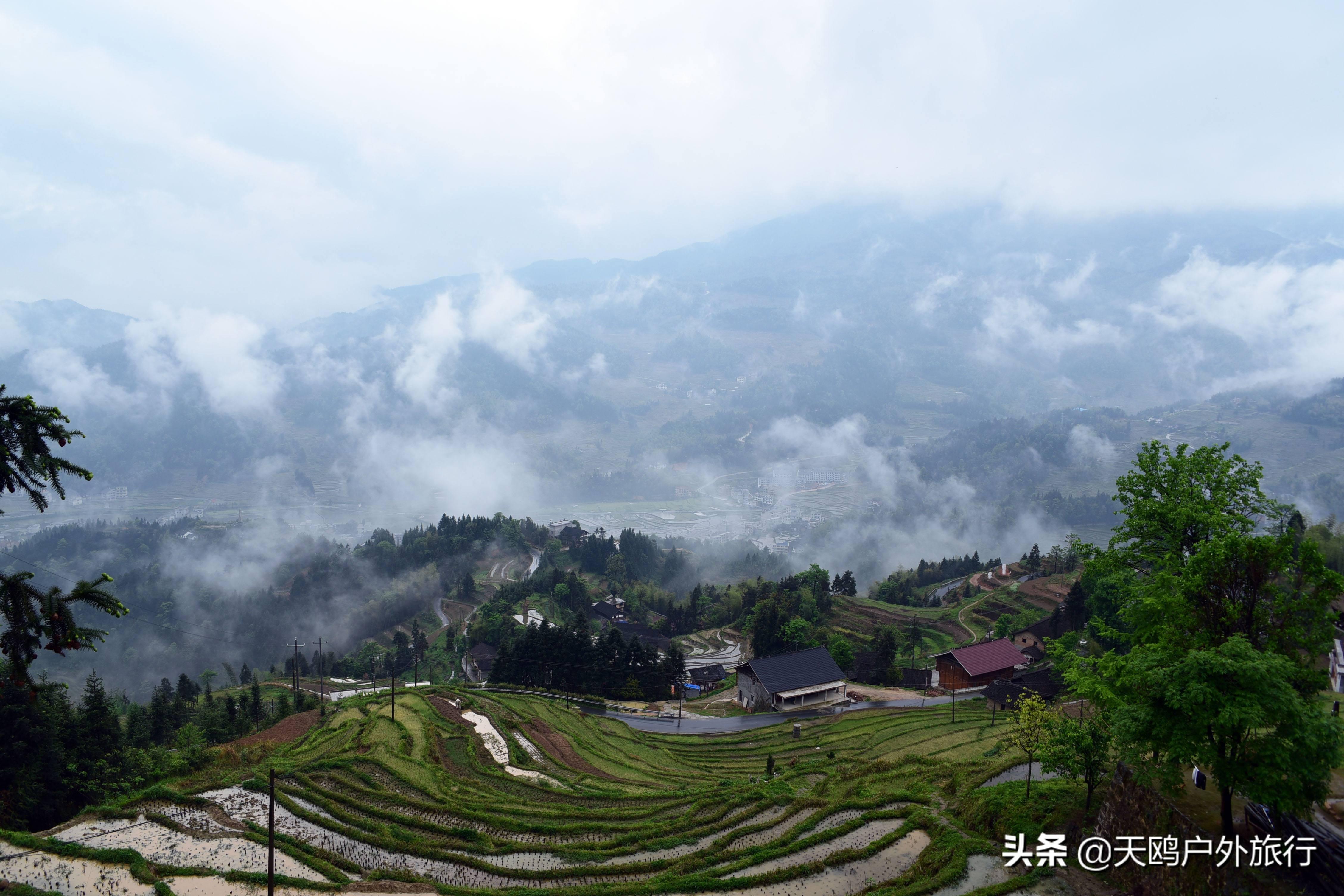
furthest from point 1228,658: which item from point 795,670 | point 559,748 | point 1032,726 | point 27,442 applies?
point 795,670

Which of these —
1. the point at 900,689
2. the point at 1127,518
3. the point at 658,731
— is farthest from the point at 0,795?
the point at 900,689

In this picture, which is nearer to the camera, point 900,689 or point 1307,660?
point 1307,660

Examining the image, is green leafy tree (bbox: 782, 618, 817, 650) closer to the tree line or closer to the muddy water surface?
the tree line

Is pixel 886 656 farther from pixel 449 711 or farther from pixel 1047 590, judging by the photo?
pixel 449 711

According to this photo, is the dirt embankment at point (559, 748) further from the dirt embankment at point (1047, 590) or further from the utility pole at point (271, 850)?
the dirt embankment at point (1047, 590)

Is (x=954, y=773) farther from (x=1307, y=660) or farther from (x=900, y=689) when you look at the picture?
(x=900, y=689)
